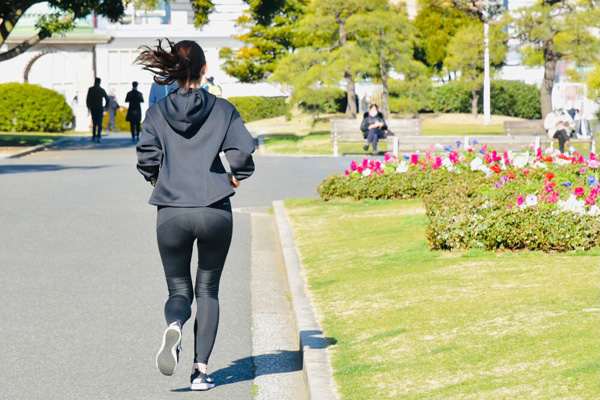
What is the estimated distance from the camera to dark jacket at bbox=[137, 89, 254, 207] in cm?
532

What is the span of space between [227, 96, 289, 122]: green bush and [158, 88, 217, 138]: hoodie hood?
43.1 metres

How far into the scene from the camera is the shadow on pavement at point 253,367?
6.12 metres

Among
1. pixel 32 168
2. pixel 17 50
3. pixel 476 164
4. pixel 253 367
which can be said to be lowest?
pixel 253 367

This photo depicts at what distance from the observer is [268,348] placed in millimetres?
6914

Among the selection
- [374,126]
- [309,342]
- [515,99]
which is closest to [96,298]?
[309,342]

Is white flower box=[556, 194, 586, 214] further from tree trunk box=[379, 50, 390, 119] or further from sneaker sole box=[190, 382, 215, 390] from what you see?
tree trunk box=[379, 50, 390, 119]

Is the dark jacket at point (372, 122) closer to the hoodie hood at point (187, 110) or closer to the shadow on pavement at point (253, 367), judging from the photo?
the shadow on pavement at point (253, 367)

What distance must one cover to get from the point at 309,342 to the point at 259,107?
1683 inches

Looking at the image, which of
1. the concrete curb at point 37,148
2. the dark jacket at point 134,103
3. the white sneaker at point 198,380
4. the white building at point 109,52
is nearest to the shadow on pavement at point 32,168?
the concrete curb at point 37,148

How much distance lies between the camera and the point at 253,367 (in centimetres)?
641

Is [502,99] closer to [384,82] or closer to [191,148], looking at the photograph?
[384,82]

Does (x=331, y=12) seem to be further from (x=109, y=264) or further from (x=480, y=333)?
(x=480, y=333)

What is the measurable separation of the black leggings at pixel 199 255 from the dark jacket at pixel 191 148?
0.08m

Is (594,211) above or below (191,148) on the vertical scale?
below
